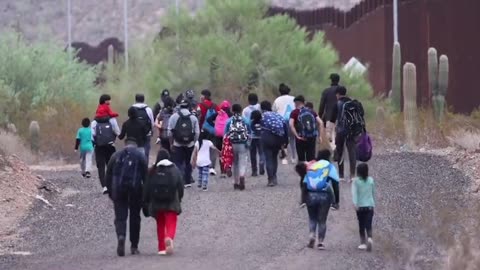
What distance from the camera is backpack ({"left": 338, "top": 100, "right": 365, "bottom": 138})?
2438 centimetres

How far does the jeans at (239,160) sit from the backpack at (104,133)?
2.13 meters

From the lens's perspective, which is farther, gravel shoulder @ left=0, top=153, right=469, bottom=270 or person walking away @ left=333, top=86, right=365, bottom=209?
person walking away @ left=333, top=86, right=365, bottom=209

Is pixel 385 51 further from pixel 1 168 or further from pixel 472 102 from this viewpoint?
pixel 1 168

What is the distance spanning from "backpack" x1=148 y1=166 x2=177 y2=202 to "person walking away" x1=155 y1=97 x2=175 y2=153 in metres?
8.14

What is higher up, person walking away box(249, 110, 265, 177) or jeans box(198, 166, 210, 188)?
person walking away box(249, 110, 265, 177)

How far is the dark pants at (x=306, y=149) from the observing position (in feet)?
83.5

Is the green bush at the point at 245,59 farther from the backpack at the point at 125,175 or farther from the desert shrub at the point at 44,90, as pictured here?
the backpack at the point at 125,175

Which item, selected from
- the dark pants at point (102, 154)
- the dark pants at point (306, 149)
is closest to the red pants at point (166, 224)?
the dark pants at point (306, 149)

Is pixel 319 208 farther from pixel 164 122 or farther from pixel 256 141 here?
pixel 256 141

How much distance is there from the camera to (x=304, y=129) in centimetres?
2533

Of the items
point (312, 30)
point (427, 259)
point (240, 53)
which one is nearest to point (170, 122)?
point (427, 259)

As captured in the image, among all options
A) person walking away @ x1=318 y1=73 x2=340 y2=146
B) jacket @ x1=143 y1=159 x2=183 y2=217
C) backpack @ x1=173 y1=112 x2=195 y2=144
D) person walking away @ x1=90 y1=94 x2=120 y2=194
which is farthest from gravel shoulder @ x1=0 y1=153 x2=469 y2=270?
person walking away @ x1=318 y1=73 x2=340 y2=146

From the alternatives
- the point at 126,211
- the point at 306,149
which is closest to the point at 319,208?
the point at 126,211

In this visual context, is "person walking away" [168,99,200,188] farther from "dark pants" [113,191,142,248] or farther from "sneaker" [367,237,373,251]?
"sneaker" [367,237,373,251]
